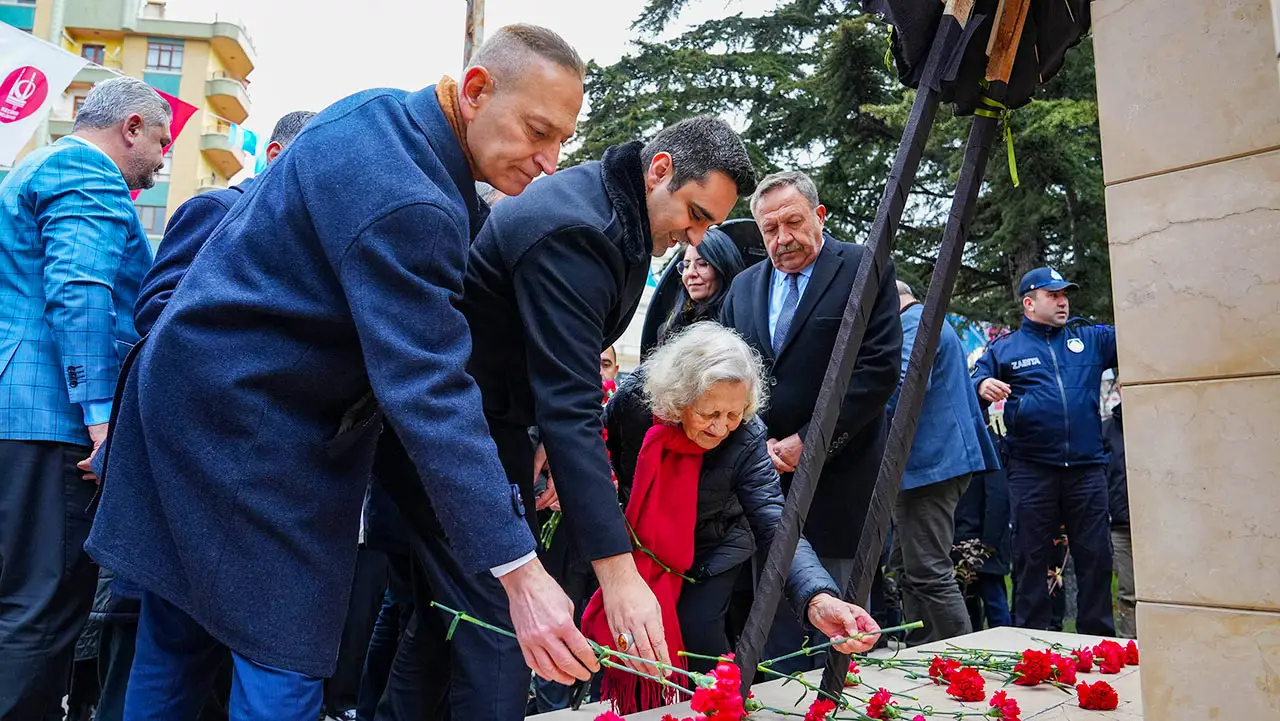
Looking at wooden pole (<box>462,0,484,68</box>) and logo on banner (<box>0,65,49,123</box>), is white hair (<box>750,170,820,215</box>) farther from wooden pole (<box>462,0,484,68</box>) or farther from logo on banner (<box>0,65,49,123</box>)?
wooden pole (<box>462,0,484,68</box>)

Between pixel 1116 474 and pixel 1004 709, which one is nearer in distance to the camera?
pixel 1004 709

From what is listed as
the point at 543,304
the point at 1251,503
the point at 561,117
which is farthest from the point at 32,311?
the point at 1251,503

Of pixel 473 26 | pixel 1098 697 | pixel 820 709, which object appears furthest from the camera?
pixel 473 26

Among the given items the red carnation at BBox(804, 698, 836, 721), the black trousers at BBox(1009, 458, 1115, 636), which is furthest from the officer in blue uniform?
the red carnation at BBox(804, 698, 836, 721)

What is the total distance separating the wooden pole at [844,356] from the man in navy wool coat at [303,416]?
634 millimetres

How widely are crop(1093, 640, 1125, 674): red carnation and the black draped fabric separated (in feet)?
5.94

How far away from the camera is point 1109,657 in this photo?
10.4 feet

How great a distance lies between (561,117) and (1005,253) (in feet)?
29.9

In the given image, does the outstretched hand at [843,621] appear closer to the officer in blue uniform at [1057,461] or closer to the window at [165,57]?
the officer in blue uniform at [1057,461]

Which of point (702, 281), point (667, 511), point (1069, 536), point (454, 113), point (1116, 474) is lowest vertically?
point (1069, 536)

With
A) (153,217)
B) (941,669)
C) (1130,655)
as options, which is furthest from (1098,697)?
(153,217)

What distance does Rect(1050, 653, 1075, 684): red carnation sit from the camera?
116 inches

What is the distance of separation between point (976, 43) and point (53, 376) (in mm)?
2711

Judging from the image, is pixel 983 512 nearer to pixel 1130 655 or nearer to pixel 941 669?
pixel 1130 655
